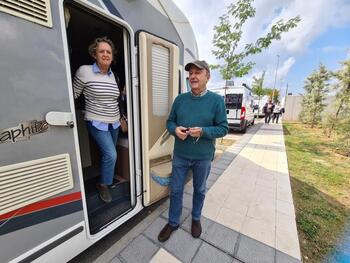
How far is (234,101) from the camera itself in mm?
9023

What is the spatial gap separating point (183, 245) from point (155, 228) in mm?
423

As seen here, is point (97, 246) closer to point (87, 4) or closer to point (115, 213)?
point (115, 213)

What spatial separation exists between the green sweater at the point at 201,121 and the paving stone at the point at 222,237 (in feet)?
3.10

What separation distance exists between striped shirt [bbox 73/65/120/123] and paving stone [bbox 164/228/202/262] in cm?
152

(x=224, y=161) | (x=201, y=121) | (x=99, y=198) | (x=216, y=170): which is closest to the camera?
(x=201, y=121)

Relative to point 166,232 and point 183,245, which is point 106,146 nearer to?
point 166,232

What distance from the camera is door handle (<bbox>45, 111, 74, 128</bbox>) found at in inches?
50.2

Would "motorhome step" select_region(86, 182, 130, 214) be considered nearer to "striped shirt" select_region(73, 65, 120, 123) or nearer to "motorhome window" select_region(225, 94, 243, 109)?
"striped shirt" select_region(73, 65, 120, 123)

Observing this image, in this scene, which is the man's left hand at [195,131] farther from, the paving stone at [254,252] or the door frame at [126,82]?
the paving stone at [254,252]

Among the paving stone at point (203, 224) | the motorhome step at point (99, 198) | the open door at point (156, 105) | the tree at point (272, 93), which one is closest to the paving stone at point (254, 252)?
the paving stone at point (203, 224)

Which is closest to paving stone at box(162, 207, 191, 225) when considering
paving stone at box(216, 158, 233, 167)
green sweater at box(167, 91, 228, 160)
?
green sweater at box(167, 91, 228, 160)

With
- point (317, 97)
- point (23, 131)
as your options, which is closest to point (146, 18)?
point (23, 131)

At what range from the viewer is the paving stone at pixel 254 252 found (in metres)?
1.81

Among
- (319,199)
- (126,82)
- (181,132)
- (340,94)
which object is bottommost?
(319,199)
